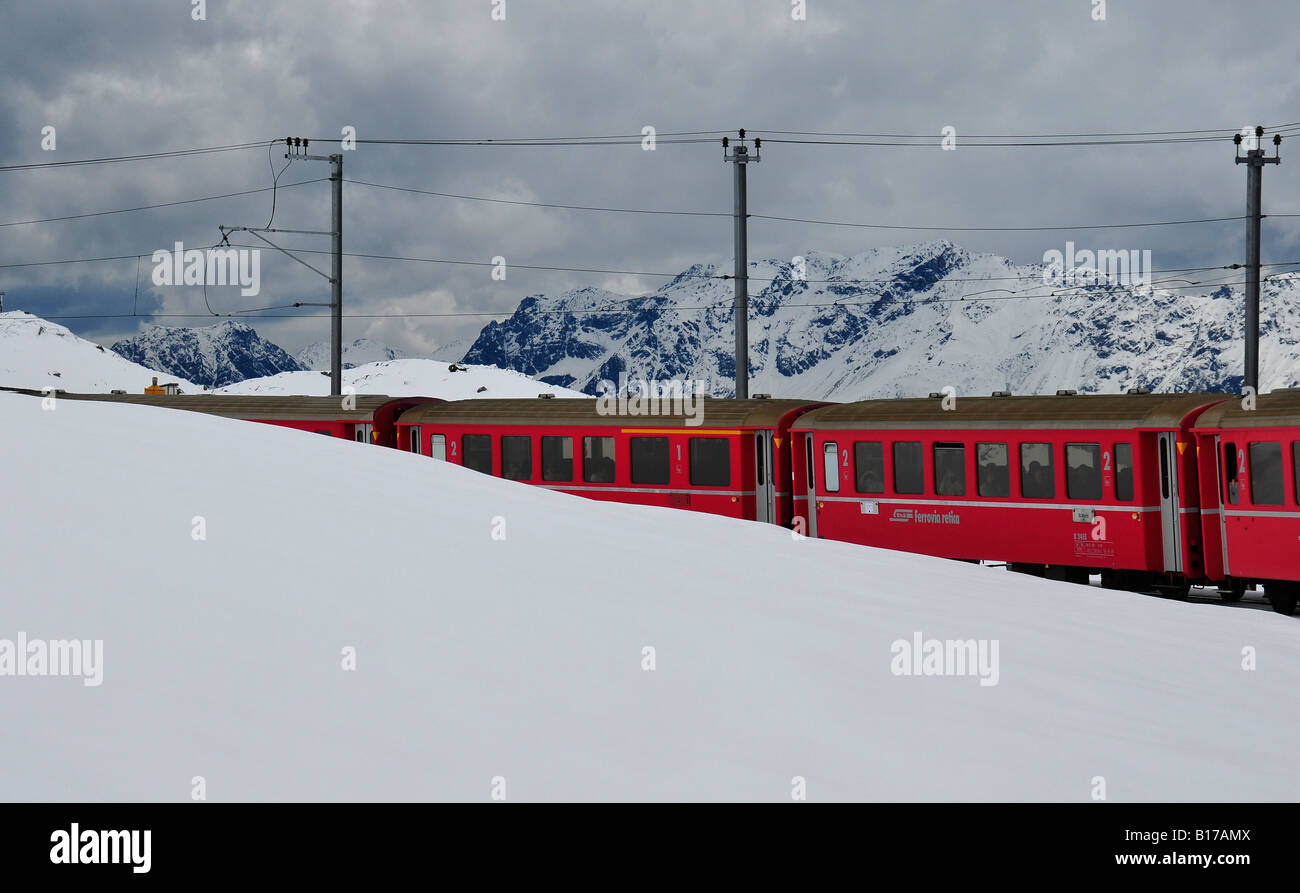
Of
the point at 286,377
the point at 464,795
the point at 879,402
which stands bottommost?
the point at 464,795

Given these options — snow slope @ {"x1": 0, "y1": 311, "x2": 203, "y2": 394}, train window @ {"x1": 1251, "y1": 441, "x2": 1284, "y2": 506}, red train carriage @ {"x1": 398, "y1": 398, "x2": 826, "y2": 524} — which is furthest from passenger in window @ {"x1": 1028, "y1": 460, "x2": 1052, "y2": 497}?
Result: snow slope @ {"x1": 0, "y1": 311, "x2": 203, "y2": 394}

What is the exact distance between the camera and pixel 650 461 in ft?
69.3

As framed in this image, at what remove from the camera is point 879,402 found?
64.5 ft

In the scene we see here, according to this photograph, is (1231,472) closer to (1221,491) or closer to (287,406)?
(1221,491)

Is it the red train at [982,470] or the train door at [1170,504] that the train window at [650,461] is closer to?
the red train at [982,470]

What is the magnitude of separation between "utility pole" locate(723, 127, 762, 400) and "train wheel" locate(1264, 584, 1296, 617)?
427 inches

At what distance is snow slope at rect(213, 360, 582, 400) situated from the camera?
245 ft

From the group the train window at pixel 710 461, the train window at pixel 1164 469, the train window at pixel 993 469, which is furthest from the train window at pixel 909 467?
the train window at pixel 1164 469

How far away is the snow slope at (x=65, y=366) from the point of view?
340 ft

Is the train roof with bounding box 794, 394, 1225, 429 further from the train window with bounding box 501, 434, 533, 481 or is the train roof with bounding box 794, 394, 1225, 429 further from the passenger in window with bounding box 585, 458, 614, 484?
the train window with bounding box 501, 434, 533, 481

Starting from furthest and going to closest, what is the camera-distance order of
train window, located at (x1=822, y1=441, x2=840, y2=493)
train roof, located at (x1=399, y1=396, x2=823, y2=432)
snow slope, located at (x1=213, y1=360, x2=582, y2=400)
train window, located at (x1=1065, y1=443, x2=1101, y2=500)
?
1. snow slope, located at (x1=213, y1=360, x2=582, y2=400)
2. train roof, located at (x1=399, y1=396, x2=823, y2=432)
3. train window, located at (x1=822, y1=441, x2=840, y2=493)
4. train window, located at (x1=1065, y1=443, x2=1101, y2=500)
